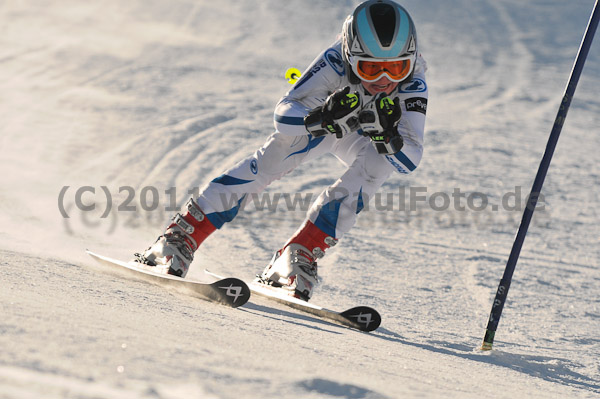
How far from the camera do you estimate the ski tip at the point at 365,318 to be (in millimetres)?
3473

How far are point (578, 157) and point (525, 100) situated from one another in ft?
9.45

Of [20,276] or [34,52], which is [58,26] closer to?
[34,52]

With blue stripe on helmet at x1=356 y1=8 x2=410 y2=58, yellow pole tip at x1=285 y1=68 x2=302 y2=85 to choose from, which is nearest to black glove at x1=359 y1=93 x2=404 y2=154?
blue stripe on helmet at x1=356 y1=8 x2=410 y2=58

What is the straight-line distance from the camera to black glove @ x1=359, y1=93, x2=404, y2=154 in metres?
3.43

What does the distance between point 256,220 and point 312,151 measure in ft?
6.26

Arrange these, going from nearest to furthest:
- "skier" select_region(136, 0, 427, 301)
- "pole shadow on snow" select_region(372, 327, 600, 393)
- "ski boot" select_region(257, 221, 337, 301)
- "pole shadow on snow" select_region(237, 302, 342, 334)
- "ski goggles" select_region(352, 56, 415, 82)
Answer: "pole shadow on snow" select_region(372, 327, 600, 393) < "pole shadow on snow" select_region(237, 302, 342, 334) < "skier" select_region(136, 0, 427, 301) < "ski goggles" select_region(352, 56, 415, 82) < "ski boot" select_region(257, 221, 337, 301)

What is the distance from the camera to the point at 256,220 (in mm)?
5930

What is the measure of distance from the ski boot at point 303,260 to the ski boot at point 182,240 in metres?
0.48

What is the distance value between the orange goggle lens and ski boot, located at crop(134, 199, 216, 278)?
1.22 m

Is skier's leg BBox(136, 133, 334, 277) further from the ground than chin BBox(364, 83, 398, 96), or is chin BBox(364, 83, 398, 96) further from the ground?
chin BBox(364, 83, 398, 96)

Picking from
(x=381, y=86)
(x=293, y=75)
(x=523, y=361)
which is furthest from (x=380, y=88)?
(x=523, y=361)

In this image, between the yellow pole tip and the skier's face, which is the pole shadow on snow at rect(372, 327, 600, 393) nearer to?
the skier's face

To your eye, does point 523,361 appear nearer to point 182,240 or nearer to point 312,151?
point 312,151

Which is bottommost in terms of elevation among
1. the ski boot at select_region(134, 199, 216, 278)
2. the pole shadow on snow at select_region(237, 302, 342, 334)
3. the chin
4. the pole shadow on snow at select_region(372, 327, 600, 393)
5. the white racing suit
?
the pole shadow on snow at select_region(237, 302, 342, 334)
